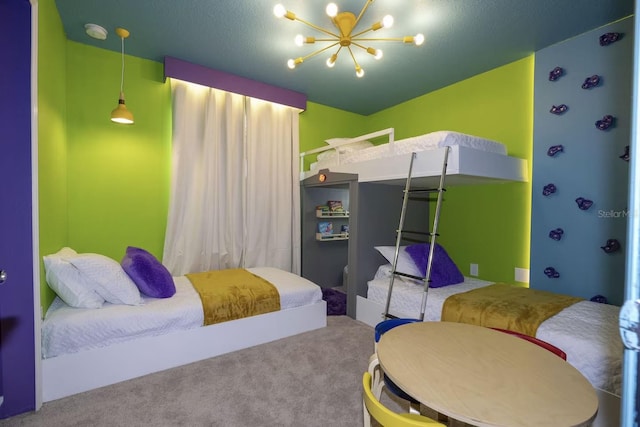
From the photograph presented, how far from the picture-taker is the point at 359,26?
2570mm

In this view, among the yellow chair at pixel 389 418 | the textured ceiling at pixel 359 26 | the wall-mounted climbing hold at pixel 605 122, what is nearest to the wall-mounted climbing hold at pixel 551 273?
the wall-mounted climbing hold at pixel 605 122

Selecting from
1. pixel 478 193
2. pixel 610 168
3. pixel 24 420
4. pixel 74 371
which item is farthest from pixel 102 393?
pixel 610 168

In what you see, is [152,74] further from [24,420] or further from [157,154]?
[24,420]

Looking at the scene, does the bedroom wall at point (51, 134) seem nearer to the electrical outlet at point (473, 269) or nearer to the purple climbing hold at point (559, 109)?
the electrical outlet at point (473, 269)

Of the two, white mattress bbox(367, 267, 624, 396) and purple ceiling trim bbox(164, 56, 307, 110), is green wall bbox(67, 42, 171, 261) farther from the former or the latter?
white mattress bbox(367, 267, 624, 396)

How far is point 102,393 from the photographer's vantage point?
1879 millimetres

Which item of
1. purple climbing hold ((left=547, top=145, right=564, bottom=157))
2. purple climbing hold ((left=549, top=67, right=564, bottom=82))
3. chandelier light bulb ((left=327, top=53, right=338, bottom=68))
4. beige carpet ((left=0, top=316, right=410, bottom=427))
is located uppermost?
purple climbing hold ((left=549, top=67, right=564, bottom=82))

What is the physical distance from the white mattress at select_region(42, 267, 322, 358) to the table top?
1.59 m

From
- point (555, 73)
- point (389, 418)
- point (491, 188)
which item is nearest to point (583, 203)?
point (491, 188)

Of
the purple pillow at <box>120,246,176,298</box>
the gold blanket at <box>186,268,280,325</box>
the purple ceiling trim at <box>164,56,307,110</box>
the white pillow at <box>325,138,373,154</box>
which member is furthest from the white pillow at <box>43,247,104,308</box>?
the white pillow at <box>325,138,373,154</box>

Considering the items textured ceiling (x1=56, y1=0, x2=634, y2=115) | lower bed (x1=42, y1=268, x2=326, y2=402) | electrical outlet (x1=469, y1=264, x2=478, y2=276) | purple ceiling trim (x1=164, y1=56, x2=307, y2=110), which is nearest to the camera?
lower bed (x1=42, y1=268, x2=326, y2=402)

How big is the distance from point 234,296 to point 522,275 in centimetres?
277

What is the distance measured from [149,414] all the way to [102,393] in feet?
1.42

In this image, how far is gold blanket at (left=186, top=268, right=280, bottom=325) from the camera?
237cm
